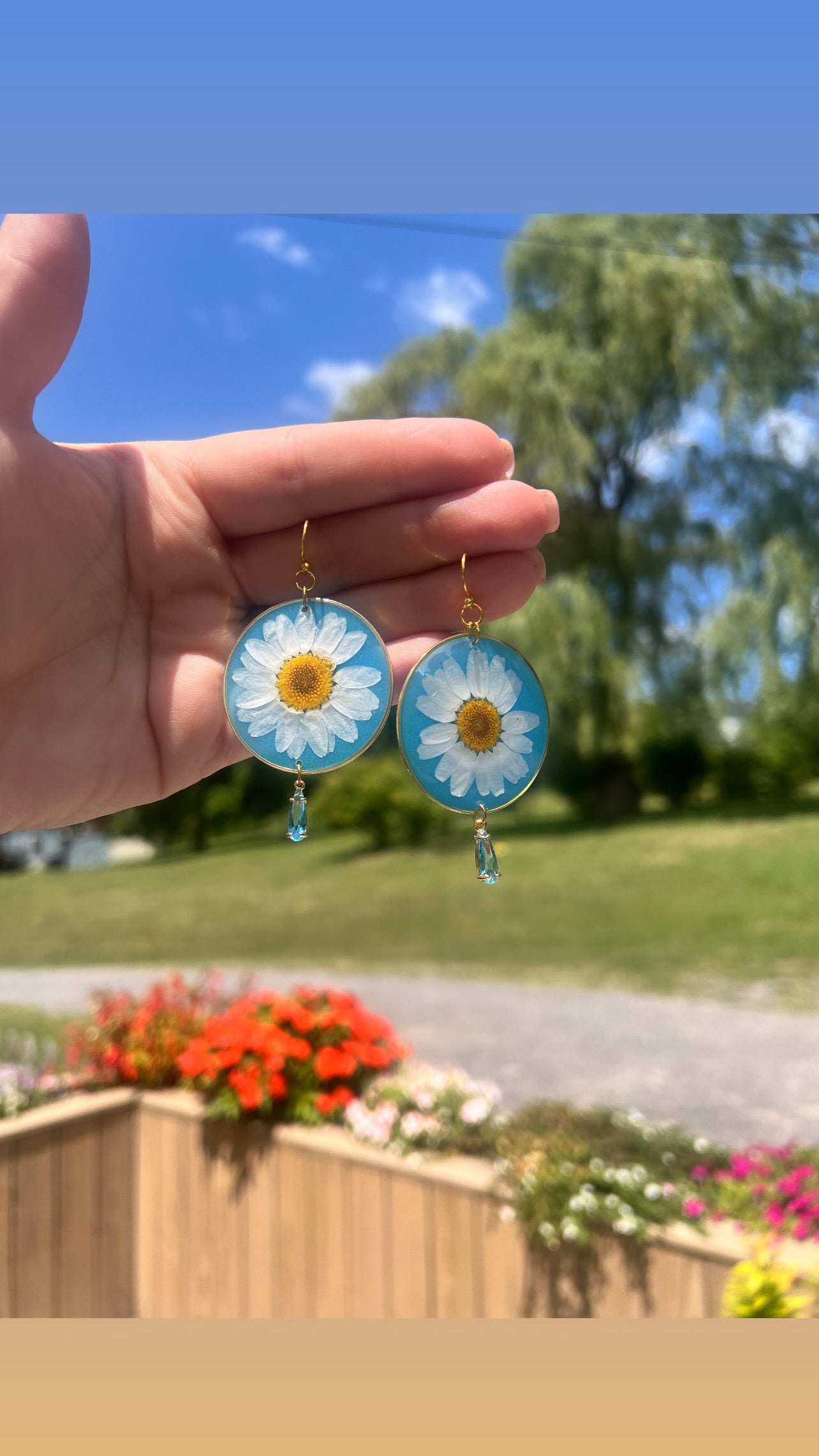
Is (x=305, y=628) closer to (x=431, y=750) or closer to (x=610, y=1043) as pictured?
(x=431, y=750)

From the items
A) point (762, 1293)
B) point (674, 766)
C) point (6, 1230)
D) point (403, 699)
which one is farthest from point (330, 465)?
point (674, 766)

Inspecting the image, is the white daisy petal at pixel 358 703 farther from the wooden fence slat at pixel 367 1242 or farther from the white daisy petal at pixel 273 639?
the wooden fence slat at pixel 367 1242

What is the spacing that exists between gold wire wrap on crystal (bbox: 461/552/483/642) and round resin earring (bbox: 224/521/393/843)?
3.5 inches

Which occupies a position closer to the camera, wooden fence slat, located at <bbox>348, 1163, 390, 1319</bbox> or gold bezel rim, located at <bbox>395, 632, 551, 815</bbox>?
gold bezel rim, located at <bbox>395, 632, 551, 815</bbox>

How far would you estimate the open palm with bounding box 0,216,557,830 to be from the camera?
92 centimetres

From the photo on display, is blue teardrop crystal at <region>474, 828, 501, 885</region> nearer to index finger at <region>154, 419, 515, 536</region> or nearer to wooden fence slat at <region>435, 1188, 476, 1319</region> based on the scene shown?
index finger at <region>154, 419, 515, 536</region>

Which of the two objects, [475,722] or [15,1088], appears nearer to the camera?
[475,722]

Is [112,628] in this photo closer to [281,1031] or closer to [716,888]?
[281,1031]

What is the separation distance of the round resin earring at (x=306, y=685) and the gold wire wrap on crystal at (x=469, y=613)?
0.29 feet

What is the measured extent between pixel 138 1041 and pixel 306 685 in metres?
2.22

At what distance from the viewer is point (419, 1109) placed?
103 inches

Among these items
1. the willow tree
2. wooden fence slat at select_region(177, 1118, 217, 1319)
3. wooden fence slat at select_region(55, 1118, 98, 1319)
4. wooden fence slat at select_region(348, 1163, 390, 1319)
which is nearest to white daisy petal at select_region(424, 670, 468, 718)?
wooden fence slat at select_region(348, 1163, 390, 1319)

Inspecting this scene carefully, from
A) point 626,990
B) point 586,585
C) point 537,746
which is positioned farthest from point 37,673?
point 586,585

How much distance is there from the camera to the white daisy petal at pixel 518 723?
3.40 feet
